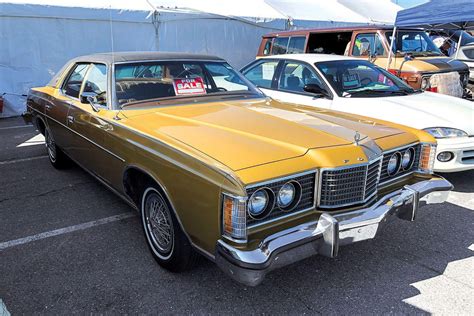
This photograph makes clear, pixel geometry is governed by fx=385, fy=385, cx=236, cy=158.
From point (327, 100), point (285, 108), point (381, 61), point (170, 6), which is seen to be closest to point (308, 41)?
point (381, 61)

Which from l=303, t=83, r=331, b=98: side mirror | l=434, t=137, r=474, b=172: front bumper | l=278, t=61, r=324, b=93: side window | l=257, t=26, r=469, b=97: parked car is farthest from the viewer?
l=257, t=26, r=469, b=97: parked car

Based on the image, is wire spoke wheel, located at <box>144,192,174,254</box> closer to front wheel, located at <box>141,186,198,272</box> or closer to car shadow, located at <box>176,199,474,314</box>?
front wheel, located at <box>141,186,198,272</box>

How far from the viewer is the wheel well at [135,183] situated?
9.84 feet

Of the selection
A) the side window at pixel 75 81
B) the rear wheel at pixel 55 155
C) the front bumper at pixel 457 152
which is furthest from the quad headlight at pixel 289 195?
the rear wheel at pixel 55 155

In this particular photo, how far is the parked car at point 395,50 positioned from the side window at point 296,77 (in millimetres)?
2147

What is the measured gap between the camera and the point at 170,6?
36.9 ft

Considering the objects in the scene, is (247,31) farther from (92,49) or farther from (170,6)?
(92,49)

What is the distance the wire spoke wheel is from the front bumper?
10.1ft

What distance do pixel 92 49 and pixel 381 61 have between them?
7288 mm

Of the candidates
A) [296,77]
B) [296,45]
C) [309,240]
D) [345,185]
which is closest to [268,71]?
[296,77]

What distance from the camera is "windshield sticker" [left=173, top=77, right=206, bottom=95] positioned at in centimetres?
366

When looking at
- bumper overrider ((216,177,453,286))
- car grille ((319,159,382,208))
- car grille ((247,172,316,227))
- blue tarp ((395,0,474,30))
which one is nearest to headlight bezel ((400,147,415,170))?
bumper overrider ((216,177,453,286))

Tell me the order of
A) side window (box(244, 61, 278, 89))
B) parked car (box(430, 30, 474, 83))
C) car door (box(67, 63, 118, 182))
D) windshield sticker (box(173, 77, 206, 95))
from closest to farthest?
car door (box(67, 63, 118, 182))
windshield sticker (box(173, 77, 206, 95))
side window (box(244, 61, 278, 89))
parked car (box(430, 30, 474, 83))

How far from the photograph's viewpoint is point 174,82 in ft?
12.1
